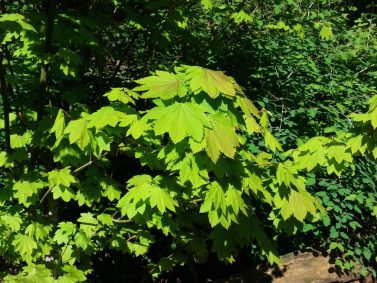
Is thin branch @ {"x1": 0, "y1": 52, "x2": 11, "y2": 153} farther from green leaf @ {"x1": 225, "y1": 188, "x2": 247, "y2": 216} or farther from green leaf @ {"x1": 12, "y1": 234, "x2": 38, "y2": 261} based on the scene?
green leaf @ {"x1": 225, "y1": 188, "x2": 247, "y2": 216}

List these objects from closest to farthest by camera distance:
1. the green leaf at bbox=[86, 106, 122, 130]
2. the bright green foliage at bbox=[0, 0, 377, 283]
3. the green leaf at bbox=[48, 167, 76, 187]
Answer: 1. the bright green foliage at bbox=[0, 0, 377, 283]
2. the green leaf at bbox=[86, 106, 122, 130]
3. the green leaf at bbox=[48, 167, 76, 187]

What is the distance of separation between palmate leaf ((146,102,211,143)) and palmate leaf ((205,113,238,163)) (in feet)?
0.19

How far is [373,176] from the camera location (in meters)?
5.10

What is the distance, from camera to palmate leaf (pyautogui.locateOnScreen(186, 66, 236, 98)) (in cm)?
193

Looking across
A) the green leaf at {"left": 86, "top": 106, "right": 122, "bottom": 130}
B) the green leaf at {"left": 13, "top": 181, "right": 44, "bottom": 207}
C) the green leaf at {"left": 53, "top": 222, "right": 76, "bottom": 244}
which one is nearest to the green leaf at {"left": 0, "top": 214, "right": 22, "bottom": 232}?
the green leaf at {"left": 13, "top": 181, "right": 44, "bottom": 207}

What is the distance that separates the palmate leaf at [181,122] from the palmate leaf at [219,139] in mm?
57

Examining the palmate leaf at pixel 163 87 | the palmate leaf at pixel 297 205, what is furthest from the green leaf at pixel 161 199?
the palmate leaf at pixel 163 87

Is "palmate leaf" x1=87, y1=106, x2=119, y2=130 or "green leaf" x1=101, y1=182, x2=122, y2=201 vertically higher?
"palmate leaf" x1=87, y1=106, x2=119, y2=130

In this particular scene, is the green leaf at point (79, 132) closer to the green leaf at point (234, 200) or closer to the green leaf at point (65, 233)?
the green leaf at point (234, 200)

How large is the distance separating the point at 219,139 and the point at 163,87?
368 mm

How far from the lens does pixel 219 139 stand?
→ 1.90 metres

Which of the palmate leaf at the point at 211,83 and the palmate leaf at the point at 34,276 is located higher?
the palmate leaf at the point at 211,83

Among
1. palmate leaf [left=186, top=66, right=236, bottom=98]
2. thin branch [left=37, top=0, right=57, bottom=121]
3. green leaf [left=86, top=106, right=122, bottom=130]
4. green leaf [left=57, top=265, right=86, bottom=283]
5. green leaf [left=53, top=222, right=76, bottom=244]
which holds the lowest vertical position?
green leaf [left=57, top=265, right=86, bottom=283]

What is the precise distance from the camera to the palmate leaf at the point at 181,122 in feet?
5.99
